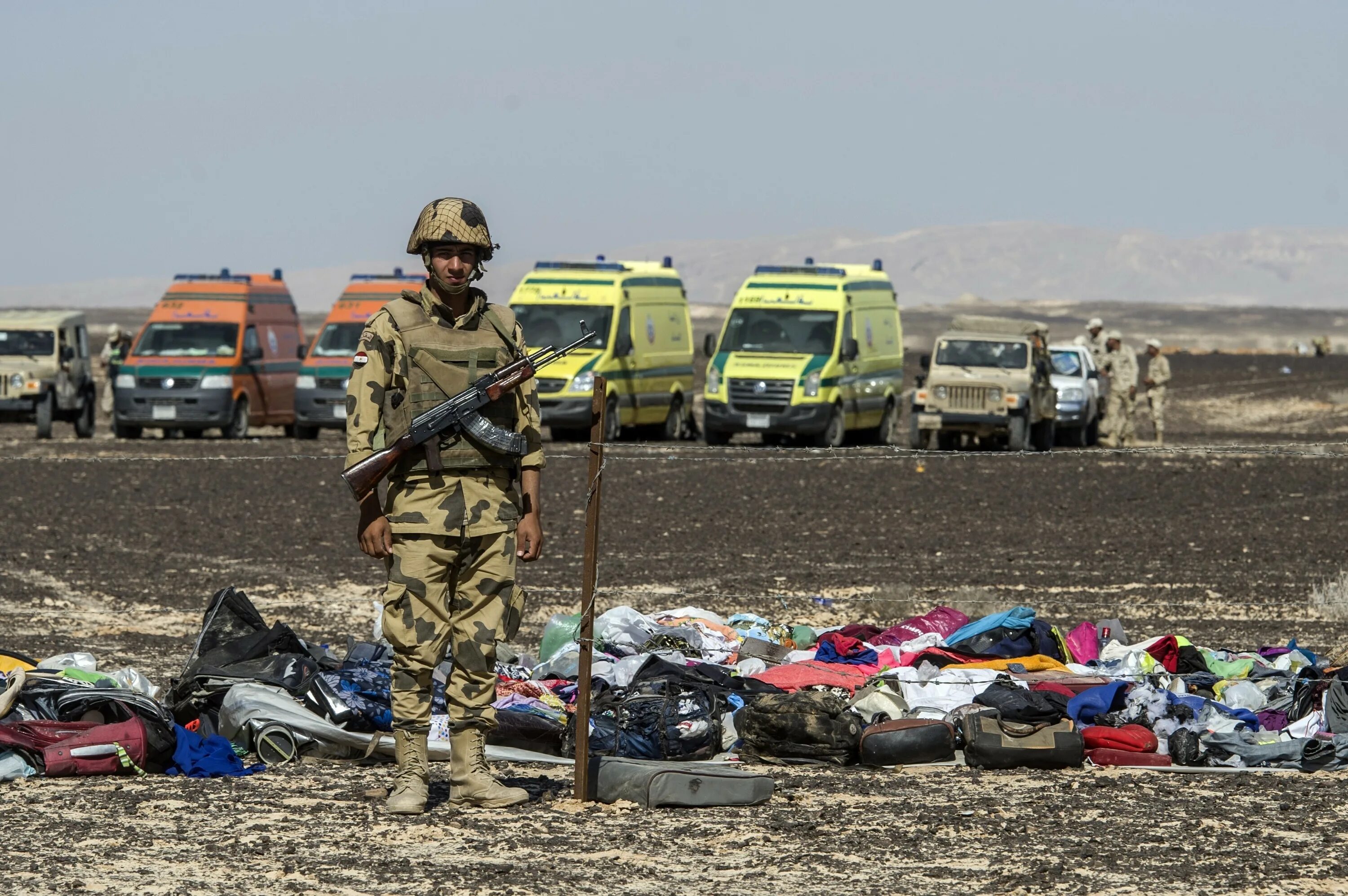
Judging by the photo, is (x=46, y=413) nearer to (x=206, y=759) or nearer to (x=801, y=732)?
(x=206, y=759)

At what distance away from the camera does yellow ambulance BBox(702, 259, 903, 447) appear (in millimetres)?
27156

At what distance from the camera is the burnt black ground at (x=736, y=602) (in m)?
6.12

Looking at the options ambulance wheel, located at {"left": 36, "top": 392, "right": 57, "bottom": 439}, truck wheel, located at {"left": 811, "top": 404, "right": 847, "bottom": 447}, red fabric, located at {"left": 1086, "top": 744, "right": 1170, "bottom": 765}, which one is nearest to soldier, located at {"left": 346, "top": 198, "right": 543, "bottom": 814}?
red fabric, located at {"left": 1086, "top": 744, "right": 1170, "bottom": 765}

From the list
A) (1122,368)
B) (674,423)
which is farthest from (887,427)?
(1122,368)

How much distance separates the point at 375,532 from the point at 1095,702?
3.40m

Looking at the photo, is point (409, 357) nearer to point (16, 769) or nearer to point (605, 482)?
point (16, 769)

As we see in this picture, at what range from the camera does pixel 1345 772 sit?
765 cm

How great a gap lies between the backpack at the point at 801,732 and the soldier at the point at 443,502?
144 centimetres

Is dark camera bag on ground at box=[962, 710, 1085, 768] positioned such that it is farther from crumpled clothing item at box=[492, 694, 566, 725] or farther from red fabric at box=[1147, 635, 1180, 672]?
red fabric at box=[1147, 635, 1180, 672]

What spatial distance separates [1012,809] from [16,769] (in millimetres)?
3795

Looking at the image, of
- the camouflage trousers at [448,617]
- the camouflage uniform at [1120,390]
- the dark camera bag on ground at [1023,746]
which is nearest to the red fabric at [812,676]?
the dark camera bag on ground at [1023,746]

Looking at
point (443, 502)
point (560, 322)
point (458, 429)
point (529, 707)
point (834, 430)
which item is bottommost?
point (529, 707)

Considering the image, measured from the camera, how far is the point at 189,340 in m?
30.3

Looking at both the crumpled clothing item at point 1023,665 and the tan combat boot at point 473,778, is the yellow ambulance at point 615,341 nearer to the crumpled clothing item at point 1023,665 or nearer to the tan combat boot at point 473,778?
the crumpled clothing item at point 1023,665
